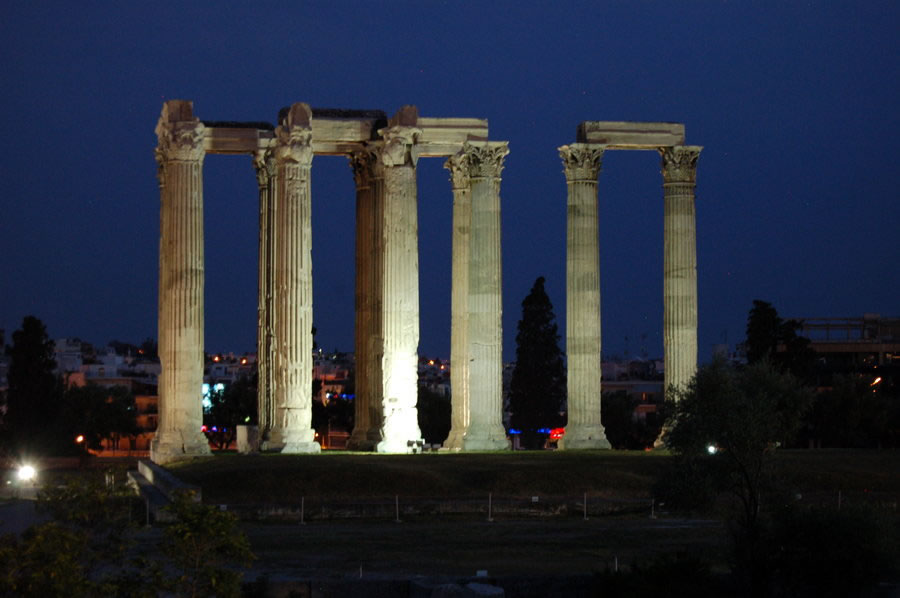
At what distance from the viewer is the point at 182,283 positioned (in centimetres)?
6438

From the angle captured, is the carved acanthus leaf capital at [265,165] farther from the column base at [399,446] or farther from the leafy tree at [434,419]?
the leafy tree at [434,419]

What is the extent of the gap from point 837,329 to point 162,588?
5580 inches

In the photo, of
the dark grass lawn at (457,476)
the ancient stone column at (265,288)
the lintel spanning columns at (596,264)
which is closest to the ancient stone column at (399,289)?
the dark grass lawn at (457,476)

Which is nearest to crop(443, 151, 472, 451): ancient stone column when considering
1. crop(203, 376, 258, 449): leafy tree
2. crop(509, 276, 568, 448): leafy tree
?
crop(509, 276, 568, 448): leafy tree

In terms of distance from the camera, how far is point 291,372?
64375 mm

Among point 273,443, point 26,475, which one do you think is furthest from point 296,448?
point 26,475

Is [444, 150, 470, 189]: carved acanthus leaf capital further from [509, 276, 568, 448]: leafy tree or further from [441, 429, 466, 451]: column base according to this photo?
[509, 276, 568, 448]: leafy tree

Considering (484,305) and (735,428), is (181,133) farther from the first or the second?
(735,428)

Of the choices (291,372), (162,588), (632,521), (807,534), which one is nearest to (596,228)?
(291,372)

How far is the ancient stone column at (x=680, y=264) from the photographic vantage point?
70875mm

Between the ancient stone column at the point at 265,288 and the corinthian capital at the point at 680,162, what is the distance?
55.2ft

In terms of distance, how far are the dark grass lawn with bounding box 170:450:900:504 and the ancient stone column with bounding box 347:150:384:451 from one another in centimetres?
770

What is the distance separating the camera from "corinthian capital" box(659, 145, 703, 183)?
2795 inches

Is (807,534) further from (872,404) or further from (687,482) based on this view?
(872,404)
